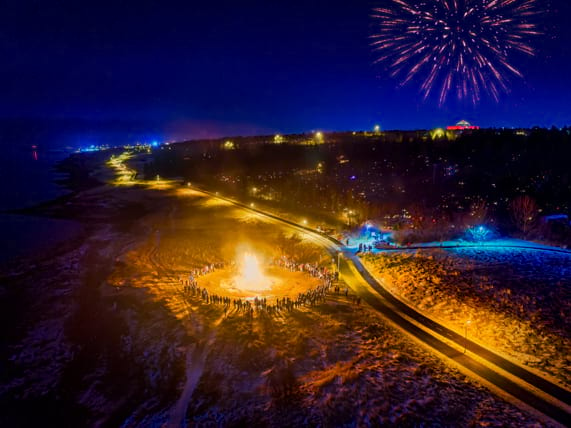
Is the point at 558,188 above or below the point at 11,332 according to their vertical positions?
above

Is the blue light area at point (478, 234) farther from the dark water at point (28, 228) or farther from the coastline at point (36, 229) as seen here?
the dark water at point (28, 228)

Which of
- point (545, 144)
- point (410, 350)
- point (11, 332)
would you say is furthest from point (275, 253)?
point (545, 144)

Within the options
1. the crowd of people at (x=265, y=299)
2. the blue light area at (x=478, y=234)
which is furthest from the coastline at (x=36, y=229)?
the blue light area at (x=478, y=234)

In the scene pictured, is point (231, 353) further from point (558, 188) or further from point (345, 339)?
point (558, 188)

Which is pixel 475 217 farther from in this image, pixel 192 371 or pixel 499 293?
pixel 192 371

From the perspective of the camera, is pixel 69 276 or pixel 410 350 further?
pixel 69 276

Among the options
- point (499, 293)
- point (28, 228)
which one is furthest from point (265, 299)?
point (28, 228)

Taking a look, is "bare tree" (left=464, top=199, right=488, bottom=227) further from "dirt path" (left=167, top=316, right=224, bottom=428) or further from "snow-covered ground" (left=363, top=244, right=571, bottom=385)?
"dirt path" (left=167, top=316, right=224, bottom=428)
